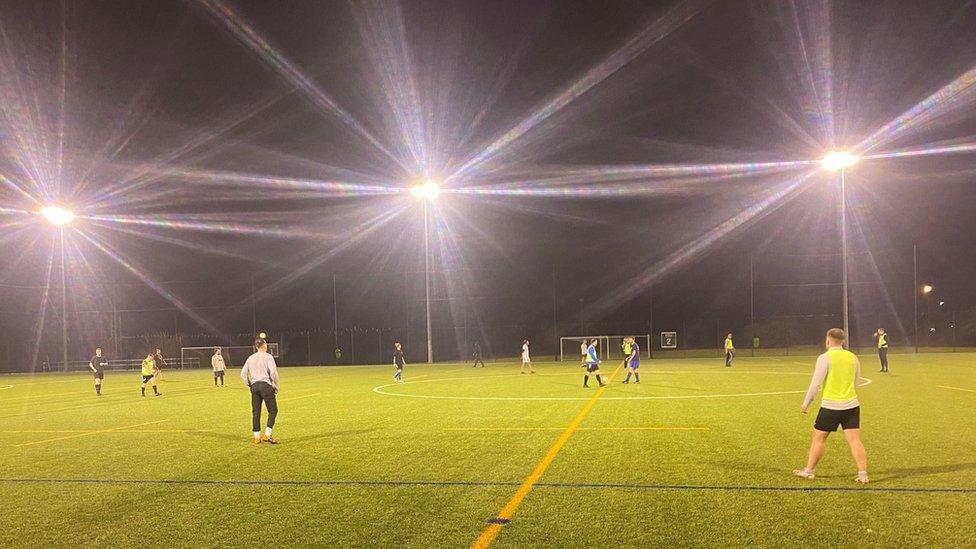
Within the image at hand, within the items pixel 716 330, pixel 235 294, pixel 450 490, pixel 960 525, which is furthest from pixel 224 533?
pixel 235 294

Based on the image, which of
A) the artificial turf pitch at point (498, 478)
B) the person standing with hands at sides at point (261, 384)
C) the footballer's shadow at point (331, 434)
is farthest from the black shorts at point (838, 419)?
the person standing with hands at sides at point (261, 384)

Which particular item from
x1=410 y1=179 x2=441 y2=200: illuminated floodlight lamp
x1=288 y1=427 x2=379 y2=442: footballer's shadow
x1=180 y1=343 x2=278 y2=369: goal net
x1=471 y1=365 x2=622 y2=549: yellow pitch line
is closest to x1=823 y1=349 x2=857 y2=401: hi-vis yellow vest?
x1=471 y1=365 x2=622 y2=549: yellow pitch line

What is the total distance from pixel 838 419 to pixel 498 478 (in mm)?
4049

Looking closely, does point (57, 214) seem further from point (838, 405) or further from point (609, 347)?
point (838, 405)

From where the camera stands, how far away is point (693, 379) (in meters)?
23.6

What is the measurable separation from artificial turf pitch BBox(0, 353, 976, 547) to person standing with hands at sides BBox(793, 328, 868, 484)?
30 centimetres

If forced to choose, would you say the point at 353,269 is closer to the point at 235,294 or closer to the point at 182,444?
the point at 235,294

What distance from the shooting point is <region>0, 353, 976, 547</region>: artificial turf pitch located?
229 inches

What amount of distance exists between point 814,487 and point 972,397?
470 inches

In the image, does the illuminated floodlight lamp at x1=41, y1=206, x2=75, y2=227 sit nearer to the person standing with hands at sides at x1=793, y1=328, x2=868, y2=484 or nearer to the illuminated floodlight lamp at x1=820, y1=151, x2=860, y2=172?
the illuminated floodlight lamp at x1=820, y1=151, x2=860, y2=172

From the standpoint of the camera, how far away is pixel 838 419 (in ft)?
24.3

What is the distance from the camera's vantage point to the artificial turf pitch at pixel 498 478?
19.1 ft

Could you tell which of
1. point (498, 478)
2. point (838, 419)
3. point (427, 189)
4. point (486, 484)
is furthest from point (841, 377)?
point (427, 189)

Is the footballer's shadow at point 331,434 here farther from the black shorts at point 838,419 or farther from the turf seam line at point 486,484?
the black shorts at point 838,419
